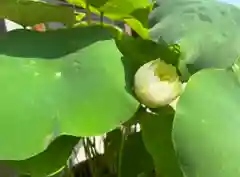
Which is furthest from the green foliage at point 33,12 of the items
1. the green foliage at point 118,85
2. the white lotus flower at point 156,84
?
the white lotus flower at point 156,84

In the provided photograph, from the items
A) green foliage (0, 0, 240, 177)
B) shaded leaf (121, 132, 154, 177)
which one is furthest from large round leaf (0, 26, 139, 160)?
shaded leaf (121, 132, 154, 177)

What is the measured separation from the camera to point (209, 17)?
0.47 metres

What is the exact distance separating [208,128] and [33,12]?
0.67 ft

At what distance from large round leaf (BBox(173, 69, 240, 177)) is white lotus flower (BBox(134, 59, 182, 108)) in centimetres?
2

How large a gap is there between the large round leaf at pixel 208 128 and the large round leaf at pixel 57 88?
46 millimetres

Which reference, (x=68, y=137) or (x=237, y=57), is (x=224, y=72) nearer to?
(x=237, y=57)

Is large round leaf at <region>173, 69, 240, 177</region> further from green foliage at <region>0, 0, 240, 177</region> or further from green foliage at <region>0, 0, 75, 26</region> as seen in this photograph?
green foliage at <region>0, 0, 75, 26</region>

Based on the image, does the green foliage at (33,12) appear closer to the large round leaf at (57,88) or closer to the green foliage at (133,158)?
the large round leaf at (57,88)

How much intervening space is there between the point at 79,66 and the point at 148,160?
0.17 metres

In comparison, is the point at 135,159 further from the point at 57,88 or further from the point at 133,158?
the point at 57,88

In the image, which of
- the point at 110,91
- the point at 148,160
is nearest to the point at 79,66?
the point at 110,91

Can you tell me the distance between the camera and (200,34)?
45 cm

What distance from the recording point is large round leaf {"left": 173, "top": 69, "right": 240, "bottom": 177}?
399mm

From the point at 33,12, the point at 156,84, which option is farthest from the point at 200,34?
the point at 33,12
